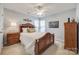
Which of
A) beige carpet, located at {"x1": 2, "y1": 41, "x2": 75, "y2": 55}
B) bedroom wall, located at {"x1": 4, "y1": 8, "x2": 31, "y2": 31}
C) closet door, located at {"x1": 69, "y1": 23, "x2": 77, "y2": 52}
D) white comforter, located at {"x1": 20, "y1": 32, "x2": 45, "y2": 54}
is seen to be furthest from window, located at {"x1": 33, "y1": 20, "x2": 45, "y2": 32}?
closet door, located at {"x1": 69, "y1": 23, "x2": 77, "y2": 52}

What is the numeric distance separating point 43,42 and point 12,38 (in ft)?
1.64

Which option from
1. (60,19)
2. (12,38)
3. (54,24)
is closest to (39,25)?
(54,24)

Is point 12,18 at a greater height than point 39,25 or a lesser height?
greater

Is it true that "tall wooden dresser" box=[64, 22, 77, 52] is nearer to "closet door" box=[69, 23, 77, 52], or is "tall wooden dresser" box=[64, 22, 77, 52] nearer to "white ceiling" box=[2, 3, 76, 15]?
"closet door" box=[69, 23, 77, 52]

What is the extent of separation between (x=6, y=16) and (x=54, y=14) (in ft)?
2.53

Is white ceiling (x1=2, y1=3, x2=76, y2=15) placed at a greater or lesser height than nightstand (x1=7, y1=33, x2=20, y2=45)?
greater

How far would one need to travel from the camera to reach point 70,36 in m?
1.92

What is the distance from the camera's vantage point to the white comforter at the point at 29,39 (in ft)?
6.23

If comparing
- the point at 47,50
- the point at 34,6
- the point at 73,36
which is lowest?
the point at 47,50

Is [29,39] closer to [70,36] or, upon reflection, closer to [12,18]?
[12,18]

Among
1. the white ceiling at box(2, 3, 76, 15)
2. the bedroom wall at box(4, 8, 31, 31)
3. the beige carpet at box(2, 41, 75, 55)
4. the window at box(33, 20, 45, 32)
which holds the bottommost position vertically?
the beige carpet at box(2, 41, 75, 55)

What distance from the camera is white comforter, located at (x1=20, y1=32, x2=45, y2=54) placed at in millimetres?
1900

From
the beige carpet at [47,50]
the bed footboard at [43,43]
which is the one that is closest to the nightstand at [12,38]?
the beige carpet at [47,50]

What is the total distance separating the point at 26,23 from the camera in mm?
1939
